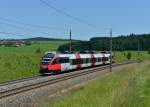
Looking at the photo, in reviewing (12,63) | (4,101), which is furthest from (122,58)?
(4,101)

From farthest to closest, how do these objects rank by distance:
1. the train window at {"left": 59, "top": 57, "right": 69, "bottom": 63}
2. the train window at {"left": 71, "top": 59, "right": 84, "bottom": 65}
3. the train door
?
1. the train window at {"left": 71, "top": 59, "right": 84, "bottom": 65}
2. the train door
3. the train window at {"left": 59, "top": 57, "right": 69, "bottom": 63}

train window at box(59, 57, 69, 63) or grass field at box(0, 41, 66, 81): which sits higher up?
train window at box(59, 57, 69, 63)

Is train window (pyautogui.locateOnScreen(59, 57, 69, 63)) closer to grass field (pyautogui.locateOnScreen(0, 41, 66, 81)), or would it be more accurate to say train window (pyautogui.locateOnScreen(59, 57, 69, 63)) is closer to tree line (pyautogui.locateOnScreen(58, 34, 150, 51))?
grass field (pyautogui.locateOnScreen(0, 41, 66, 81))

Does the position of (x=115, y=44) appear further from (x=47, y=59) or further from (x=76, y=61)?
(x=47, y=59)

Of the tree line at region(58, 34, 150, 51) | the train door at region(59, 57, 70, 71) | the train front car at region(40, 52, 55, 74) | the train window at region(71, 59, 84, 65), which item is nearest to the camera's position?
the train front car at region(40, 52, 55, 74)

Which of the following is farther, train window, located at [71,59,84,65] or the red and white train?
train window, located at [71,59,84,65]

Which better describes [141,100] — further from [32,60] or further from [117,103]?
[32,60]

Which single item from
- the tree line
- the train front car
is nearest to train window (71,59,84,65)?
the train front car

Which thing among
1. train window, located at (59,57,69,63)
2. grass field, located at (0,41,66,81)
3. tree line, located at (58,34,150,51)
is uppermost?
tree line, located at (58,34,150,51)

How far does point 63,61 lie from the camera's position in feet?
168

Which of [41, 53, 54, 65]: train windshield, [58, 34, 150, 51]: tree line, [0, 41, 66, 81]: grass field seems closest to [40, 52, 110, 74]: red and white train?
[41, 53, 54, 65]: train windshield

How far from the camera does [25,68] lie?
178ft

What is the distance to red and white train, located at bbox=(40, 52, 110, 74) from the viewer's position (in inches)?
1900

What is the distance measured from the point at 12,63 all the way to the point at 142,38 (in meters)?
110
